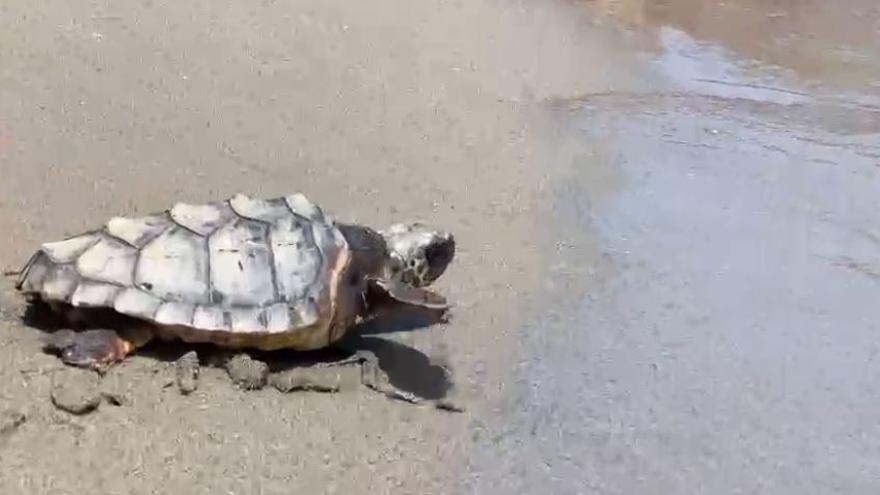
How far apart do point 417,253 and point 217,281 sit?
73 cm

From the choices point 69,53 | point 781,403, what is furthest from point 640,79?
point 781,403

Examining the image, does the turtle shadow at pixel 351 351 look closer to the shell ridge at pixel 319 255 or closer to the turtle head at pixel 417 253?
the turtle head at pixel 417 253

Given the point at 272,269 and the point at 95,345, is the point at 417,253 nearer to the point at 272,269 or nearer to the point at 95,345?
the point at 272,269

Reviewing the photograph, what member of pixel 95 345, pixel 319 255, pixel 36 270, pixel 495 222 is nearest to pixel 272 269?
pixel 319 255

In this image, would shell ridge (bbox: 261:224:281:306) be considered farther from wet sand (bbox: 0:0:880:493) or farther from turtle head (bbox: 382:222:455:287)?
turtle head (bbox: 382:222:455:287)

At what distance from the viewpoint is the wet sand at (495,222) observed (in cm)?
307

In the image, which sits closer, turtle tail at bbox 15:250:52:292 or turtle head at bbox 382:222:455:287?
turtle tail at bbox 15:250:52:292

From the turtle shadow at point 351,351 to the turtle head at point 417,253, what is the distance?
12 centimetres

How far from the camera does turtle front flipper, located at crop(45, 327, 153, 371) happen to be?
121 inches

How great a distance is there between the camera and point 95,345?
3109 millimetres

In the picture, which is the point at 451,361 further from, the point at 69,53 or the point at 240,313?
the point at 69,53

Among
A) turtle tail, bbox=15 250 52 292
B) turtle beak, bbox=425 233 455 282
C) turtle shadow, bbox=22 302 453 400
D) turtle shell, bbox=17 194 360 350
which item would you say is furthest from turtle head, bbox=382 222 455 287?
turtle tail, bbox=15 250 52 292

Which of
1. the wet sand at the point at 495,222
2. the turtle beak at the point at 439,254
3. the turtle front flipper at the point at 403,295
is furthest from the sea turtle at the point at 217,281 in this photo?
the turtle beak at the point at 439,254

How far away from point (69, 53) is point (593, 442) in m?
3.07
